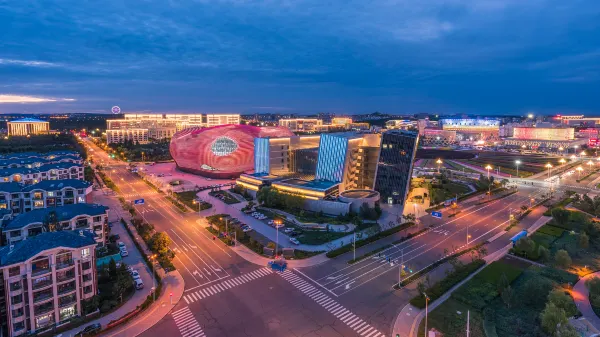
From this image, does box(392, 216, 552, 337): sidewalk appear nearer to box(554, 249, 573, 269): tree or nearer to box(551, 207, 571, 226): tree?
box(554, 249, 573, 269): tree

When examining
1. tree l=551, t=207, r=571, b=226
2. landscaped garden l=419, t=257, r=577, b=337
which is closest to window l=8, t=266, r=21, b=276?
landscaped garden l=419, t=257, r=577, b=337

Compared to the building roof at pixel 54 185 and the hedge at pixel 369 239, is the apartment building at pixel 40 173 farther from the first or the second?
the hedge at pixel 369 239

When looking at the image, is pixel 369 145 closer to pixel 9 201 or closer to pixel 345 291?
pixel 345 291

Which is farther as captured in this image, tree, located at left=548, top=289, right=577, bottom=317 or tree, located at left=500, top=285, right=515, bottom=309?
tree, located at left=500, top=285, right=515, bottom=309

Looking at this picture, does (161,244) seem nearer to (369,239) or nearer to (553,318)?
(369,239)

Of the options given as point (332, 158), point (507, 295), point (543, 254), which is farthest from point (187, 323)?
point (332, 158)
